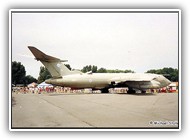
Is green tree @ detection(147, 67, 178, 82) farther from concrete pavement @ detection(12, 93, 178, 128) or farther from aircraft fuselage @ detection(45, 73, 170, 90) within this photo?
aircraft fuselage @ detection(45, 73, 170, 90)

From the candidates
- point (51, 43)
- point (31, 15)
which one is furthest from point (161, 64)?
point (31, 15)

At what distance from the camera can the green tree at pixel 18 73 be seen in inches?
137

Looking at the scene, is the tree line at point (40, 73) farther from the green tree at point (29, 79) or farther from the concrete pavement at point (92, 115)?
the concrete pavement at point (92, 115)

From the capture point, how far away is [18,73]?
3539 mm

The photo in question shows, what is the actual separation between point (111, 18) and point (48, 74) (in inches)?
64.7

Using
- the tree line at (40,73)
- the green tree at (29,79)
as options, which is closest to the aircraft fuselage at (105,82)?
the tree line at (40,73)

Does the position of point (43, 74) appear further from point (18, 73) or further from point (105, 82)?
point (105, 82)

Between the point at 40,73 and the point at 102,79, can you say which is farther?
the point at 102,79

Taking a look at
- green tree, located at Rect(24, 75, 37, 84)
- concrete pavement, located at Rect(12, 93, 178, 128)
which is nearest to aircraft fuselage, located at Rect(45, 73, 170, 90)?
green tree, located at Rect(24, 75, 37, 84)

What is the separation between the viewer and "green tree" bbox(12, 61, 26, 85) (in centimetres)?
348

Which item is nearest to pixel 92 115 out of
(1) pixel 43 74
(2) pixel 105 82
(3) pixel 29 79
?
(3) pixel 29 79

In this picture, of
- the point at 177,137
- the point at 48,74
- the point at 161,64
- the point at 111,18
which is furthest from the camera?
the point at 48,74
